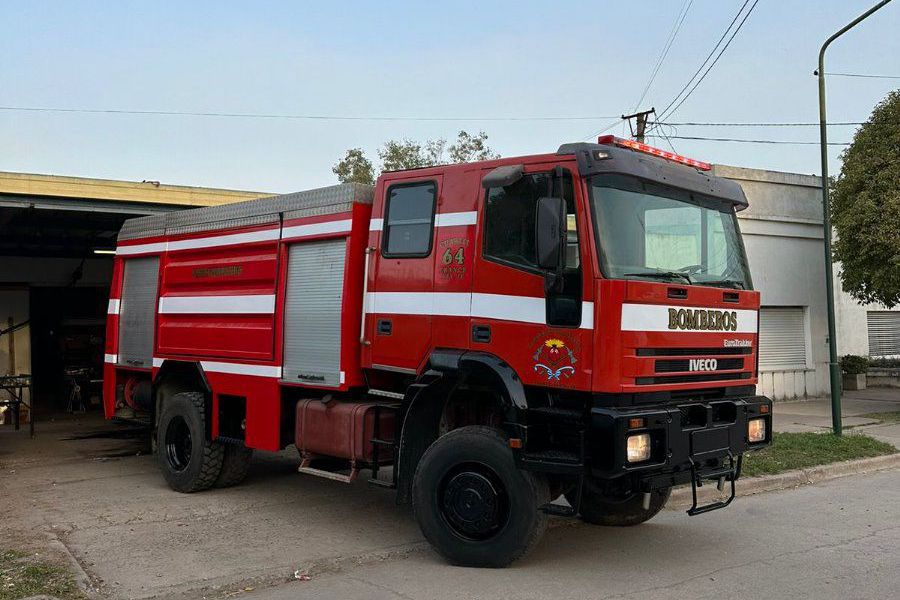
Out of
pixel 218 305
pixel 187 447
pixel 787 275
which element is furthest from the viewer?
pixel 787 275

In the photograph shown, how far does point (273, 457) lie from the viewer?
1146 centimetres

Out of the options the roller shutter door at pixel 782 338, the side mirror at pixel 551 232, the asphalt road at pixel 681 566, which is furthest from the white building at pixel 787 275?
the side mirror at pixel 551 232

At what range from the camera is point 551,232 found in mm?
5586

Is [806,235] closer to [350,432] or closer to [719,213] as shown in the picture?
[719,213]

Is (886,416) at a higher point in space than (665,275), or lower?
lower

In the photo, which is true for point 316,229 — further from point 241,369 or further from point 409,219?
point 241,369

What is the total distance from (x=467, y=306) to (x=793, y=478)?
552cm

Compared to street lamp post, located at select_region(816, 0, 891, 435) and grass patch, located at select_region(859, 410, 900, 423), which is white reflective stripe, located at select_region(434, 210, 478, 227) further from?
grass patch, located at select_region(859, 410, 900, 423)

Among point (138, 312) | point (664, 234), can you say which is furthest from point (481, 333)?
point (138, 312)

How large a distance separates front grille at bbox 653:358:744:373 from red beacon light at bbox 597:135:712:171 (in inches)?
63.6

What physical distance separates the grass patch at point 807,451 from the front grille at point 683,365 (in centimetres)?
352

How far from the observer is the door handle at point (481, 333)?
613 centimetres

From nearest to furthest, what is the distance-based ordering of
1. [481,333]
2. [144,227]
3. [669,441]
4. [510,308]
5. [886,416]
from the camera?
[669,441], [510,308], [481,333], [144,227], [886,416]

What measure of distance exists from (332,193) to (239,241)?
4.97 ft
